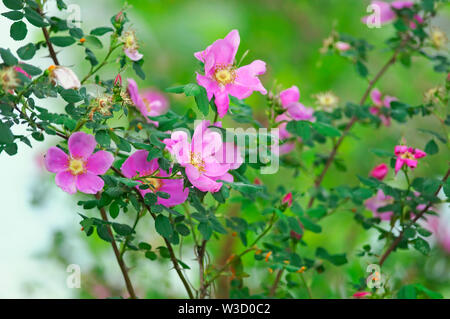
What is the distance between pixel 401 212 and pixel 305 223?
5.2 inches

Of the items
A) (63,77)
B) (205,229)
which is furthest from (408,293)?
(63,77)

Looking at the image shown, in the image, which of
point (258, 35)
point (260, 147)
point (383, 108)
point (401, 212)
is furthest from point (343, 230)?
point (260, 147)

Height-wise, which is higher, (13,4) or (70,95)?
(13,4)

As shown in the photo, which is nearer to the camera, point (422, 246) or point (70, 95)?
point (70, 95)

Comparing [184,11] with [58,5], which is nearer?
[58,5]

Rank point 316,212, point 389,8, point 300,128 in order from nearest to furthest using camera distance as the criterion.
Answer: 1. point 300,128
2. point 316,212
3. point 389,8

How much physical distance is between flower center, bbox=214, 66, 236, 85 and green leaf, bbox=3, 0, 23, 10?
22cm

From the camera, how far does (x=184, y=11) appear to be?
179 cm

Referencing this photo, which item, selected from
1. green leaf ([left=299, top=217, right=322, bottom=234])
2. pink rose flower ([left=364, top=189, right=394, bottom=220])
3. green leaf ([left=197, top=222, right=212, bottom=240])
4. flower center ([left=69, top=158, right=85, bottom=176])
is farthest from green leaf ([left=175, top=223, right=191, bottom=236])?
pink rose flower ([left=364, top=189, right=394, bottom=220])

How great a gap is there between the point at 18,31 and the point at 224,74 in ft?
0.74

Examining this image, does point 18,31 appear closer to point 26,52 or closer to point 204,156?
point 26,52

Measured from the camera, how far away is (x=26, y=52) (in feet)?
1.96

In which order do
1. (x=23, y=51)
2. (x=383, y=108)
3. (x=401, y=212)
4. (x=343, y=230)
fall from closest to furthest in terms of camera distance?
1. (x=23, y=51)
2. (x=401, y=212)
3. (x=383, y=108)
4. (x=343, y=230)
